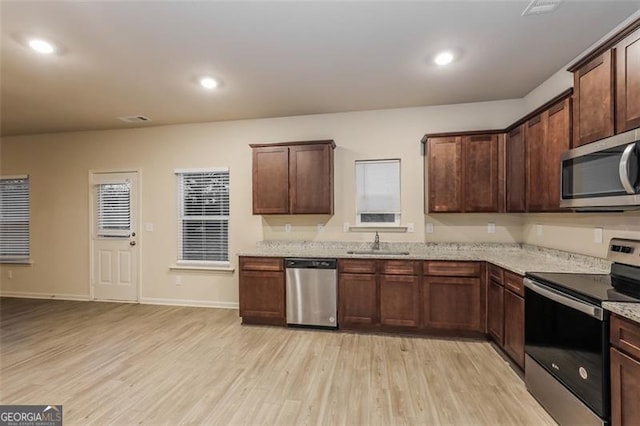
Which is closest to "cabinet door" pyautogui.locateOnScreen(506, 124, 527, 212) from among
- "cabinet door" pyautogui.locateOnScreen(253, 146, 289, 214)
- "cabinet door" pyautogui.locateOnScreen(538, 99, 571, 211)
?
"cabinet door" pyautogui.locateOnScreen(538, 99, 571, 211)

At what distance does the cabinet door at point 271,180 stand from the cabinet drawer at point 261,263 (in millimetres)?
647

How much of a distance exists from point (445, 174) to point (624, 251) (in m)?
1.72

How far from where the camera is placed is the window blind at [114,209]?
4727mm

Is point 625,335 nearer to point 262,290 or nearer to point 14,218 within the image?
point 262,290

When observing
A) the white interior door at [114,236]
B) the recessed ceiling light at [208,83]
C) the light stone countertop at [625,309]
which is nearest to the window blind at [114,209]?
the white interior door at [114,236]

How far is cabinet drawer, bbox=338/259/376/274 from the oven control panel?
1992 millimetres

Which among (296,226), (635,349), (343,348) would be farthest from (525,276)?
(296,226)

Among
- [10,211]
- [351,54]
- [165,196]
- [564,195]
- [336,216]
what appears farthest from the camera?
[10,211]

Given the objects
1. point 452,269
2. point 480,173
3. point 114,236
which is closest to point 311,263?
point 452,269

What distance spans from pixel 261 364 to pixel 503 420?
6.38ft

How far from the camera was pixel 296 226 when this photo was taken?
4180 millimetres

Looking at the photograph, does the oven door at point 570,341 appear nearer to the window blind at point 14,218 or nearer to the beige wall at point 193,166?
the beige wall at point 193,166

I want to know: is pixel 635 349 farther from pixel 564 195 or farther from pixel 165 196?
pixel 165 196

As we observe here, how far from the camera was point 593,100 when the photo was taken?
1.98 meters
